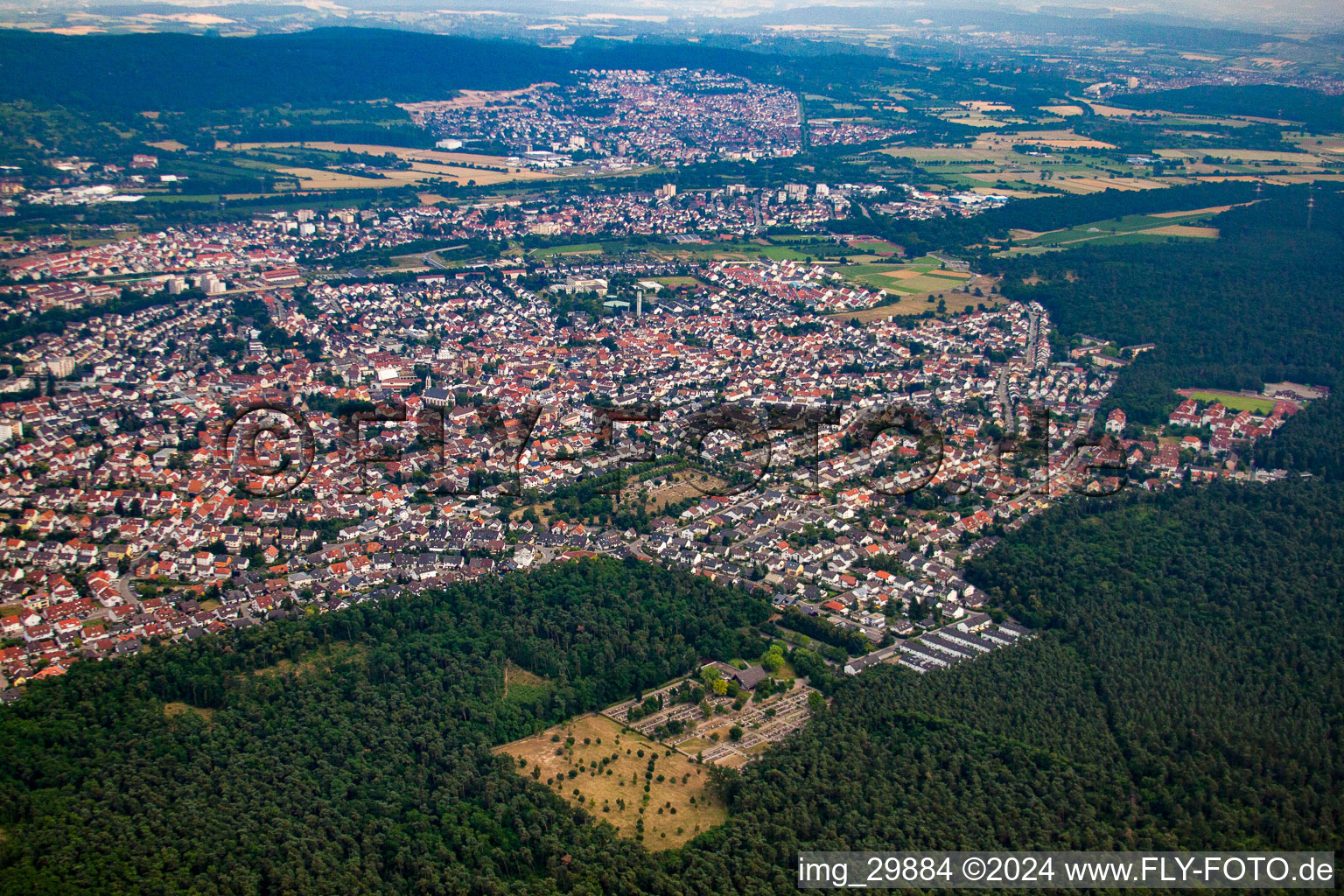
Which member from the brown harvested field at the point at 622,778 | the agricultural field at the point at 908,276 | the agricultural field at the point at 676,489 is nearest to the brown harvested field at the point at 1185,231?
the agricultural field at the point at 908,276

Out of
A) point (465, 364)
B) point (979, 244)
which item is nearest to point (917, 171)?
point (979, 244)

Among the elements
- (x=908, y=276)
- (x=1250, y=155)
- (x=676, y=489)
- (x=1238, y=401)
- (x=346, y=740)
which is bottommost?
(x=346, y=740)

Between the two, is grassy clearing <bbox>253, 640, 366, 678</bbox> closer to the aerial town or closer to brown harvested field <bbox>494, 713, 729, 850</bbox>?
the aerial town

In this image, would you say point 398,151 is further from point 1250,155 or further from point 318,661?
point 318,661

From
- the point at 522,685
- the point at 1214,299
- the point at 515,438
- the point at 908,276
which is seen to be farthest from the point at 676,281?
the point at 522,685

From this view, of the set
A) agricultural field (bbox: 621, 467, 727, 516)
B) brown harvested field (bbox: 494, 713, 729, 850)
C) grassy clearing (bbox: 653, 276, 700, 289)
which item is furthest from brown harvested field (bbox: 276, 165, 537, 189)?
brown harvested field (bbox: 494, 713, 729, 850)
